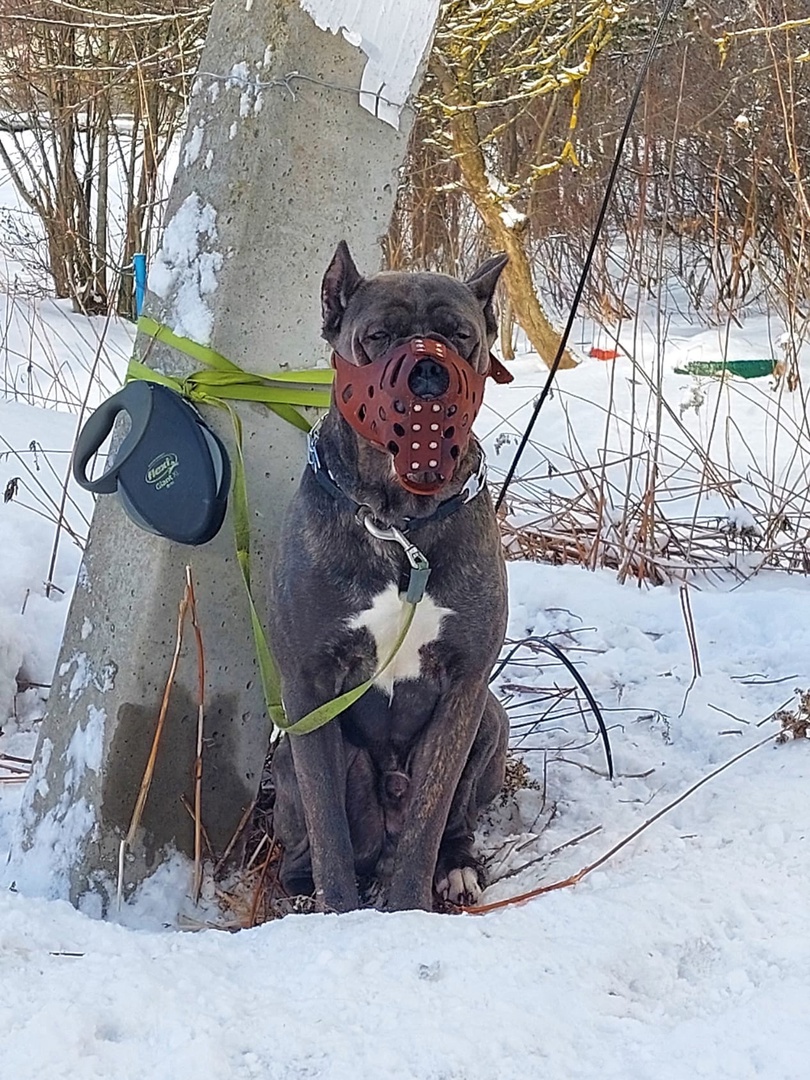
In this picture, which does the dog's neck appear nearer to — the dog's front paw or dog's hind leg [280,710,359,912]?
dog's hind leg [280,710,359,912]

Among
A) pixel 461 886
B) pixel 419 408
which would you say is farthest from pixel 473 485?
pixel 461 886

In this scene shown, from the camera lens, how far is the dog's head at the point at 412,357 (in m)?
1.83

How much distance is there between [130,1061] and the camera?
1.41 meters

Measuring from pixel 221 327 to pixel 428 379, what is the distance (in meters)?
0.54

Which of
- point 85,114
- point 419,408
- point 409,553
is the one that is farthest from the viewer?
point 85,114

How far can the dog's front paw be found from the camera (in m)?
2.27

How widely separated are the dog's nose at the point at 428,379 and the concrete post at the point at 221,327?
1.67 feet

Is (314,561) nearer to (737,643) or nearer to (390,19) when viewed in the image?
(390,19)

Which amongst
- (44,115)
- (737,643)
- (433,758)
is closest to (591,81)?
(44,115)

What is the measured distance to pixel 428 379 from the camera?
A: 1825 mm

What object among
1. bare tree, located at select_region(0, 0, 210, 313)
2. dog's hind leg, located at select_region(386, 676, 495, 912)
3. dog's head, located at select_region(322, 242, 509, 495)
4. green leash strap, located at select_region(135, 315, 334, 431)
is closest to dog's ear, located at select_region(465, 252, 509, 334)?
dog's head, located at select_region(322, 242, 509, 495)

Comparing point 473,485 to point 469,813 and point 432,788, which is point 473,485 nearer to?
point 432,788

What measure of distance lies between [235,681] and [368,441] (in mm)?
637

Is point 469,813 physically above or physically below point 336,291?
below
